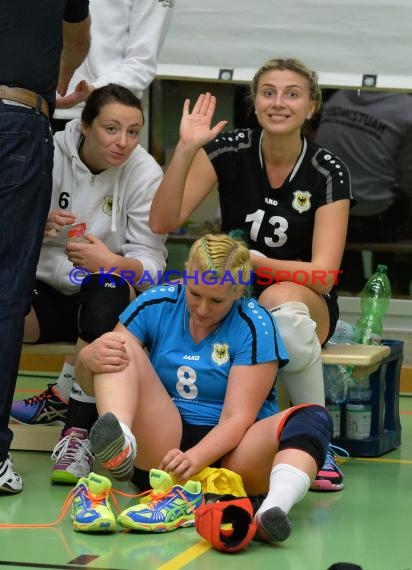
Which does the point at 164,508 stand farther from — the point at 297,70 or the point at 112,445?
the point at 297,70

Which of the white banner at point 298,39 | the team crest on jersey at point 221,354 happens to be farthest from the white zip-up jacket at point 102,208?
the white banner at point 298,39

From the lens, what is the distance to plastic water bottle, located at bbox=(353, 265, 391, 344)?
4605 mm

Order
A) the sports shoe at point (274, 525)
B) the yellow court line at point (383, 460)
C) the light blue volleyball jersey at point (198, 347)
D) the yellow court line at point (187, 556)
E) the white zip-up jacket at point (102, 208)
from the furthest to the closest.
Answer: the yellow court line at point (383, 460) < the white zip-up jacket at point (102, 208) < the light blue volleyball jersey at point (198, 347) < the sports shoe at point (274, 525) < the yellow court line at point (187, 556)

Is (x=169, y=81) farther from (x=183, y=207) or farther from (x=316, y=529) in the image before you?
(x=316, y=529)

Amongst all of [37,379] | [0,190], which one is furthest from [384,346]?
[37,379]

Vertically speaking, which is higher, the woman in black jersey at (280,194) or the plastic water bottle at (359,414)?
the woman in black jersey at (280,194)

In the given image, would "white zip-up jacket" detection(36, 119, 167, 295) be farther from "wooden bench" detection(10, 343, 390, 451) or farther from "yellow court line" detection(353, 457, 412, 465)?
"yellow court line" detection(353, 457, 412, 465)

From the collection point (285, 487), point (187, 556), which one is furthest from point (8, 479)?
point (285, 487)

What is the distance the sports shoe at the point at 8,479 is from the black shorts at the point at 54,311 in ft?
2.24

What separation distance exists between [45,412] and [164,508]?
1321 mm

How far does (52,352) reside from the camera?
3.92 meters

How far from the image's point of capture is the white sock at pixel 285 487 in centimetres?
280

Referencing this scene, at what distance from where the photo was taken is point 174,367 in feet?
10.6

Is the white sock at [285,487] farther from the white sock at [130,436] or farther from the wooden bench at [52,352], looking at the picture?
the wooden bench at [52,352]
